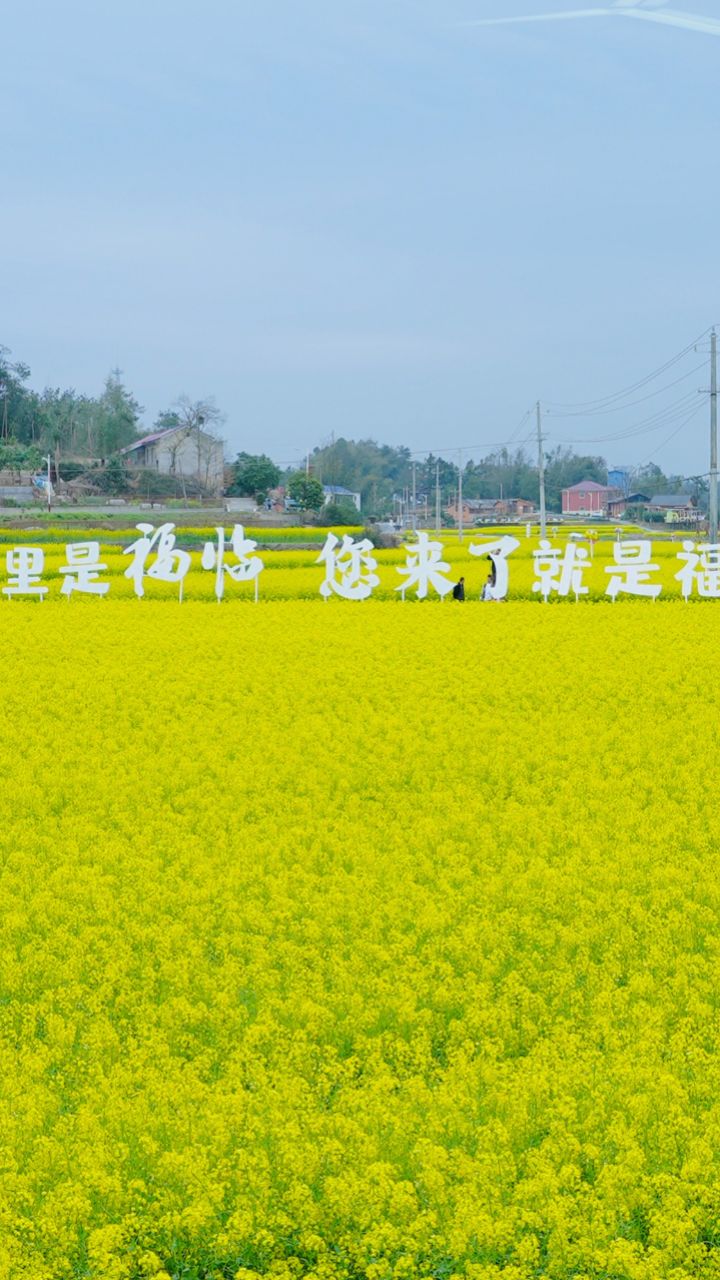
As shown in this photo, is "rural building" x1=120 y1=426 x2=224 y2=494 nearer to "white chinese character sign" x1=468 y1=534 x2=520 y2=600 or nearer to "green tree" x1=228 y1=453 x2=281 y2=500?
"green tree" x1=228 y1=453 x2=281 y2=500

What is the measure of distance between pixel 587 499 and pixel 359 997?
129286mm

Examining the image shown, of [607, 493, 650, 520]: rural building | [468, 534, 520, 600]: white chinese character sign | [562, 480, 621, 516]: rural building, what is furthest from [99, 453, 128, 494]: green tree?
[562, 480, 621, 516]: rural building

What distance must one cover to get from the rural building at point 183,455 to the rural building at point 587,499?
52.1 meters

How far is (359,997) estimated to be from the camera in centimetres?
717

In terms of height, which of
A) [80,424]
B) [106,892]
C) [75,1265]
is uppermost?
[80,424]

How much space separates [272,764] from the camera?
41.3 ft

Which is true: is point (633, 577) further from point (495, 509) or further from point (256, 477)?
point (495, 509)

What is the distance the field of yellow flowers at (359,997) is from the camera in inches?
211

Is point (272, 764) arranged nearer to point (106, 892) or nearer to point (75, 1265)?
point (106, 892)

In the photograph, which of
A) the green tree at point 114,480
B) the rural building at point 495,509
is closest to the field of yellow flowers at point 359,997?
the green tree at point 114,480

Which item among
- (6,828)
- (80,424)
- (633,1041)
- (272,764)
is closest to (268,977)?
(633,1041)

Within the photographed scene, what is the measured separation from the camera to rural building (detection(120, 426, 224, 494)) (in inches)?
3474

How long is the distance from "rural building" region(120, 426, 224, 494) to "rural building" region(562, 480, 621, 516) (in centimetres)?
5206

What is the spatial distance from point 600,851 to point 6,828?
4.67 meters
